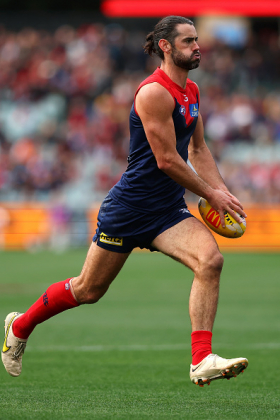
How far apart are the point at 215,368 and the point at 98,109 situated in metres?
19.6

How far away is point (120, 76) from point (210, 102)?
329cm

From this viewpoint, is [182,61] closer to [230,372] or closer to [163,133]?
[163,133]

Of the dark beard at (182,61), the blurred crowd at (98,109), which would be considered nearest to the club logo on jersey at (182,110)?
the dark beard at (182,61)

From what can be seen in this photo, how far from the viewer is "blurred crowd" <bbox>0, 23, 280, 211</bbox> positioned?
21344mm

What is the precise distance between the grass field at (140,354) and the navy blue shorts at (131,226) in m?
1.07

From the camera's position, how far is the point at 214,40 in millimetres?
24438

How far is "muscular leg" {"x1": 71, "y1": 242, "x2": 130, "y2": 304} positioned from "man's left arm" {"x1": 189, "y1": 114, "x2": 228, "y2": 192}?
89 centimetres

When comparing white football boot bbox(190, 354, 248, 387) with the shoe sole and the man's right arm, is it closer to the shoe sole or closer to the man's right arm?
the shoe sole

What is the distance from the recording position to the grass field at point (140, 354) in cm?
480

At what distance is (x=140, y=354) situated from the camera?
7.13m

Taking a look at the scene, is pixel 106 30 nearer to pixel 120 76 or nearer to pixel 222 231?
pixel 120 76

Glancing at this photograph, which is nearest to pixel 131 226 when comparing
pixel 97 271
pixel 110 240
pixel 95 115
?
pixel 110 240

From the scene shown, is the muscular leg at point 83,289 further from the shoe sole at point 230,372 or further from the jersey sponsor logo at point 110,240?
the shoe sole at point 230,372

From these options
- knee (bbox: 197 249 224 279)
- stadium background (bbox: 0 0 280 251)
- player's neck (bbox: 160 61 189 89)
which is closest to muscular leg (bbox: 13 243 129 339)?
knee (bbox: 197 249 224 279)
